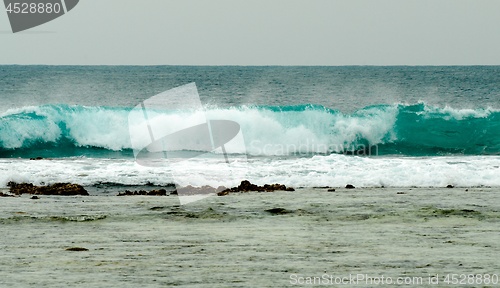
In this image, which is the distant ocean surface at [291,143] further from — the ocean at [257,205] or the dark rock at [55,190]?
the dark rock at [55,190]

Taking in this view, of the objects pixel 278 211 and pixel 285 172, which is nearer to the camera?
pixel 278 211

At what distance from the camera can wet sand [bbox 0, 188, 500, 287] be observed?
25.0 feet

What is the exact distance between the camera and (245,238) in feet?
31.8

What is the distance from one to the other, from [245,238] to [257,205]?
10.4ft

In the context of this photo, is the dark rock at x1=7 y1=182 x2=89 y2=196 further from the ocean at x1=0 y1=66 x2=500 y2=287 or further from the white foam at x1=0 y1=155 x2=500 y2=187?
the white foam at x1=0 y1=155 x2=500 y2=187

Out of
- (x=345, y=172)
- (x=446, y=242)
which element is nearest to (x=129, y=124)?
(x=345, y=172)

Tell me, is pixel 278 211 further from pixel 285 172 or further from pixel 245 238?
pixel 285 172

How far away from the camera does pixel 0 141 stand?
1165 inches

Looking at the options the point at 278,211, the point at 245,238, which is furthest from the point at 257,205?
the point at 245,238

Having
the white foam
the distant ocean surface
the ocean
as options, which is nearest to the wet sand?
the ocean

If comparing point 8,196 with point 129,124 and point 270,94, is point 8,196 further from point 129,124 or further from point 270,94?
point 270,94

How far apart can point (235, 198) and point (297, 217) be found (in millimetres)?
2416

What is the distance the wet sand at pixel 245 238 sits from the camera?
25.0ft

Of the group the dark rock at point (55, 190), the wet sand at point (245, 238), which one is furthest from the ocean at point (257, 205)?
the dark rock at point (55, 190)
